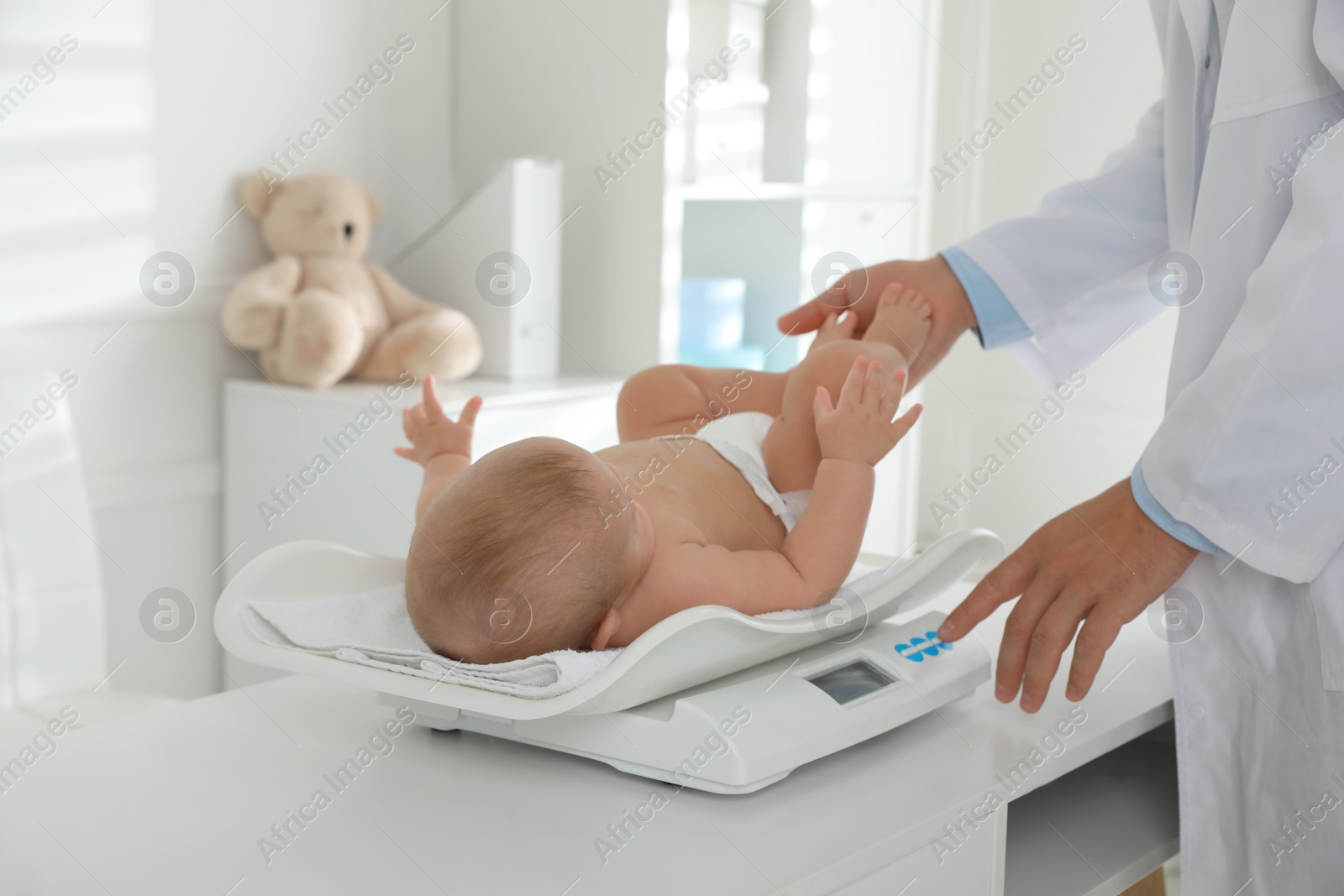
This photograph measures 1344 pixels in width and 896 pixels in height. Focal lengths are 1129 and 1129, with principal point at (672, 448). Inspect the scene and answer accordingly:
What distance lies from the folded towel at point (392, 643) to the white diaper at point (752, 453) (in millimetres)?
163

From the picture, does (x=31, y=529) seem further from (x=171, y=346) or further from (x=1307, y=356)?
(x=1307, y=356)

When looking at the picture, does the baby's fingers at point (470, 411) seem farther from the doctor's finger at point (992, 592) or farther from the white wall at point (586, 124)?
the white wall at point (586, 124)

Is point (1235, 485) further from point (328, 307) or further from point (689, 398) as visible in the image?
point (328, 307)

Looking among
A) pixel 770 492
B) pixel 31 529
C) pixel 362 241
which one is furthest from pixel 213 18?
pixel 770 492

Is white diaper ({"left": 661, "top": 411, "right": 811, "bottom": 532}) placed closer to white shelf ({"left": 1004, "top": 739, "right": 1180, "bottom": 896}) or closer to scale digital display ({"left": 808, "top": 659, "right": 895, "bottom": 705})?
scale digital display ({"left": 808, "top": 659, "right": 895, "bottom": 705})

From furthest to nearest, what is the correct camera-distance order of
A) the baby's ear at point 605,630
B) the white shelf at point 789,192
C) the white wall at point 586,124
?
the white shelf at point 789,192 → the white wall at point 586,124 → the baby's ear at point 605,630

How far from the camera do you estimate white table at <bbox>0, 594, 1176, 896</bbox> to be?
2.05 feet

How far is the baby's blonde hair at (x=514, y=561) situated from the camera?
2.55 feet

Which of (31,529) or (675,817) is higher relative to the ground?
(675,817)

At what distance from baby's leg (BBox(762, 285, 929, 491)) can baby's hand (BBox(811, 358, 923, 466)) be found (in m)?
0.11

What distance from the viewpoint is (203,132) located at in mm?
1957

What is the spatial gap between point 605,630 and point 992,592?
30cm

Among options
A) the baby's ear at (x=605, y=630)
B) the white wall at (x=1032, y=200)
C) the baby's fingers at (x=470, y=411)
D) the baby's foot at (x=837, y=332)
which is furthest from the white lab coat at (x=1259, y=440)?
the white wall at (x=1032, y=200)

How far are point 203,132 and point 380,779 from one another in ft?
5.10
